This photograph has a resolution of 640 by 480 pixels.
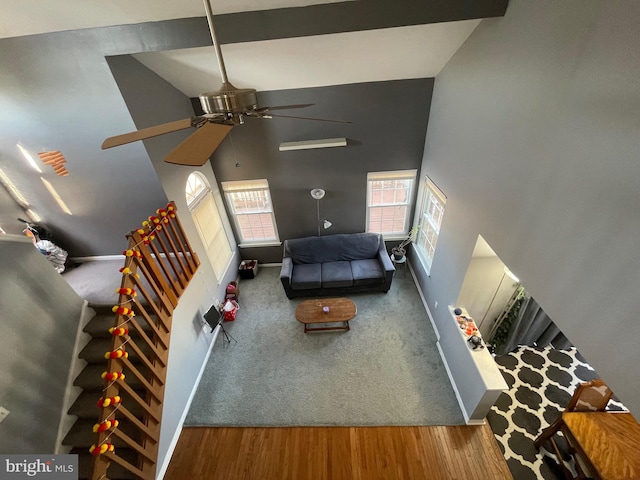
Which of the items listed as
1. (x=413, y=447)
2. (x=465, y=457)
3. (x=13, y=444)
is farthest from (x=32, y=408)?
(x=465, y=457)

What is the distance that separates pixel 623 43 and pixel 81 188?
16.1 ft

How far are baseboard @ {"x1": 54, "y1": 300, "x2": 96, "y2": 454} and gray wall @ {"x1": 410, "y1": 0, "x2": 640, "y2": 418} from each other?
4.33m

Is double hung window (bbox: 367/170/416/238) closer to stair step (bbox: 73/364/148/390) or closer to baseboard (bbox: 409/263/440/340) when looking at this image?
baseboard (bbox: 409/263/440/340)

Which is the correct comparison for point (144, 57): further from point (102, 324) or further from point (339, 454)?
point (339, 454)

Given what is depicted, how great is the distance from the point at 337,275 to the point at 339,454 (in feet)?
8.43

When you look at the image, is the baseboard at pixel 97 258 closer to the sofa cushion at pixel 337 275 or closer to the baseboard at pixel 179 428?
the baseboard at pixel 179 428

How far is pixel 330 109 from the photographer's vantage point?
3.97 metres

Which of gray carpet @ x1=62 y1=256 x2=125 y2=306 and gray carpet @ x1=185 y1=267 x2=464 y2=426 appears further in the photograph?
gray carpet @ x1=185 y1=267 x2=464 y2=426

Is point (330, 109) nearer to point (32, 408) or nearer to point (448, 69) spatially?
point (448, 69)

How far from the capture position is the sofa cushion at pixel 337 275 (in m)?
4.62

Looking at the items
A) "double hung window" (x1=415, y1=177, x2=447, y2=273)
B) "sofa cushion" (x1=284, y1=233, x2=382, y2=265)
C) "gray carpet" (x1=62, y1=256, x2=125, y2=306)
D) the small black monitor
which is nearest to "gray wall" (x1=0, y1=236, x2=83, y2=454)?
"gray carpet" (x1=62, y1=256, x2=125, y2=306)

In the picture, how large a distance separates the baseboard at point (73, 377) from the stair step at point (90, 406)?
49mm

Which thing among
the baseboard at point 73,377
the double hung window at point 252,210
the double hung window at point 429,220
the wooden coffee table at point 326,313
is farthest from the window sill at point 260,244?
the double hung window at point 429,220

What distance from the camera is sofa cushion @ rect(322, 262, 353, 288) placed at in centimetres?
462
